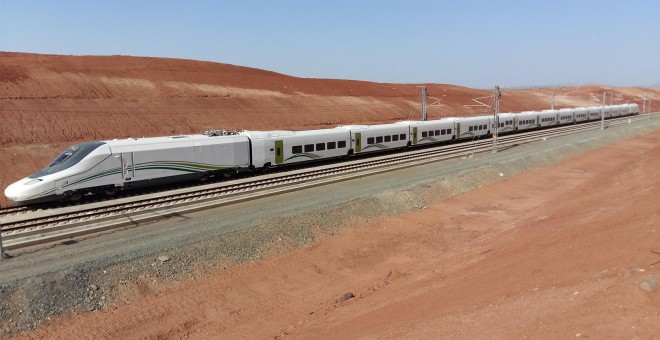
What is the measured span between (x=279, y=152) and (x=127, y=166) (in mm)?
11201

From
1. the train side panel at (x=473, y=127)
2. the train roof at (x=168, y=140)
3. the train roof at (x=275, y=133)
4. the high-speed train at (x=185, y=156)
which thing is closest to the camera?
the high-speed train at (x=185, y=156)

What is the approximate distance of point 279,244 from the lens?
18.9m

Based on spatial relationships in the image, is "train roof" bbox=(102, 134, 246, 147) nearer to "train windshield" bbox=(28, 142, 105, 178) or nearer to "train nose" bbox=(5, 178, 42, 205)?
"train windshield" bbox=(28, 142, 105, 178)

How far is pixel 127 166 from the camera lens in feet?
79.6

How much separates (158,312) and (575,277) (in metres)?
11.1

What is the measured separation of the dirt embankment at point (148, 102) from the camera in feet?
134

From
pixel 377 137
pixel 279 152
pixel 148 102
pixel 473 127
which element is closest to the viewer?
pixel 279 152

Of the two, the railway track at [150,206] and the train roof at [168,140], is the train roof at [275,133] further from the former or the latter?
the railway track at [150,206]

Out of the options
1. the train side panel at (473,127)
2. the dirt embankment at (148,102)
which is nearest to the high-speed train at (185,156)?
the train side panel at (473,127)

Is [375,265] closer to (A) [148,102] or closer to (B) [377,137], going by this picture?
(B) [377,137]

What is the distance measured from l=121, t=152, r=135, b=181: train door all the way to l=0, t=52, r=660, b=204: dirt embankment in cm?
1168

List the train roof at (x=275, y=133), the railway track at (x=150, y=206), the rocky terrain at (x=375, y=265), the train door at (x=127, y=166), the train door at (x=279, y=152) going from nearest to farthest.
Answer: the rocky terrain at (x=375, y=265)
the railway track at (x=150, y=206)
the train door at (x=127, y=166)
the train roof at (x=275, y=133)
the train door at (x=279, y=152)

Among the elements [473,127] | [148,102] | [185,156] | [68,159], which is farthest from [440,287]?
[148,102]

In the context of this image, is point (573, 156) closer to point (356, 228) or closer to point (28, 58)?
point (356, 228)
